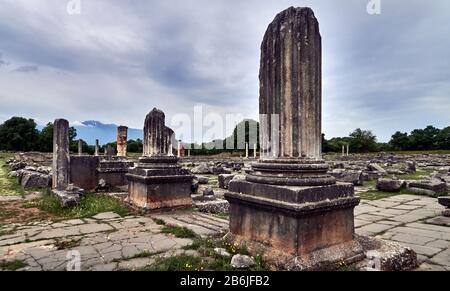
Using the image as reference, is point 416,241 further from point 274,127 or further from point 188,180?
point 188,180

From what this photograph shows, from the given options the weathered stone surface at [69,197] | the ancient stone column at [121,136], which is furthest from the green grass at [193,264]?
the ancient stone column at [121,136]

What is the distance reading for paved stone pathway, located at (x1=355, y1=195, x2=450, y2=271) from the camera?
13.3 feet

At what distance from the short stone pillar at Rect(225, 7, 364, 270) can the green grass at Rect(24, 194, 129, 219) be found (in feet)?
11.8

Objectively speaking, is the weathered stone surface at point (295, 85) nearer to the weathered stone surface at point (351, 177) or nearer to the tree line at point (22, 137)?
the weathered stone surface at point (351, 177)

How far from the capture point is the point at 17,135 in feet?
175

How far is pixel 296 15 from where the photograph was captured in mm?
3633

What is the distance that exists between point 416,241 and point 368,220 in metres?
1.58

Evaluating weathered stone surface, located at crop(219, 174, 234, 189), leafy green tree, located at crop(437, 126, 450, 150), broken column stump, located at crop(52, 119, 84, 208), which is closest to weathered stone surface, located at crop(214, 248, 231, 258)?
broken column stump, located at crop(52, 119, 84, 208)

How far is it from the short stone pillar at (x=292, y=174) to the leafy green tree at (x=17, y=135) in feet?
198

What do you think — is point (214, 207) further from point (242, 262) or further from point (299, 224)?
point (299, 224)

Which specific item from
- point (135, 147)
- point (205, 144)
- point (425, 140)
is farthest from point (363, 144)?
point (135, 147)

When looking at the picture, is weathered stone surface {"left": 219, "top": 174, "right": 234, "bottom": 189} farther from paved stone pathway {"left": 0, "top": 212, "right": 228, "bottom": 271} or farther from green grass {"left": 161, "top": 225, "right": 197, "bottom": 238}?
green grass {"left": 161, "top": 225, "right": 197, "bottom": 238}

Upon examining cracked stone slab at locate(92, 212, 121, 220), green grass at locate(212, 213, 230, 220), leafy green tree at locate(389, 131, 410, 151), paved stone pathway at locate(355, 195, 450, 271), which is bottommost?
paved stone pathway at locate(355, 195, 450, 271)
